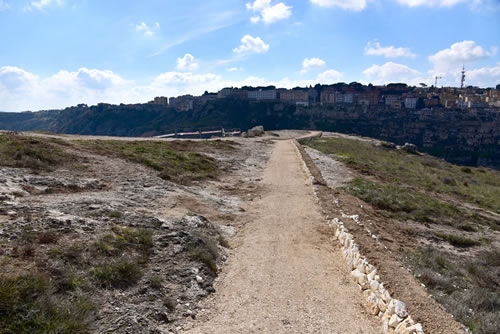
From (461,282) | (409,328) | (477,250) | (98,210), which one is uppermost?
(98,210)

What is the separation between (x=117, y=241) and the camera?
9.26 meters

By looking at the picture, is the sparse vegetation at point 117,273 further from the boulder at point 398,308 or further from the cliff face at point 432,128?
the cliff face at point 432,128

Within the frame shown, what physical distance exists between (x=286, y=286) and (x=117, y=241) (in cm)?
502

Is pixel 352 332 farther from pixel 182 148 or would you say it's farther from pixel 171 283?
pixel 182 148

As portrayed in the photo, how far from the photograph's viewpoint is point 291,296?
8.39m

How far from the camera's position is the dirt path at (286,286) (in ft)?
23.7

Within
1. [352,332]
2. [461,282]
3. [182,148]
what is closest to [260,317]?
[352,332]

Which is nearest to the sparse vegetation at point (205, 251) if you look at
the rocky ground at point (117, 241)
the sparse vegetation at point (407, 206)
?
the rocky ground at point (117, 241)

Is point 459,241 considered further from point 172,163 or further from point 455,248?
point 172,163

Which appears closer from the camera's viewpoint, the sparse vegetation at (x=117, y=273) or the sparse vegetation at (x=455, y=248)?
the sparse vegetation at (x=117, y=273)

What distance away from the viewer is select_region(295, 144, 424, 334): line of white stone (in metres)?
6.53

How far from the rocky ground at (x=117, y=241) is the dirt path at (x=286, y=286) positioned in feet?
2.43

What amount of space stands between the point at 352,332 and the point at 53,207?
1014cm

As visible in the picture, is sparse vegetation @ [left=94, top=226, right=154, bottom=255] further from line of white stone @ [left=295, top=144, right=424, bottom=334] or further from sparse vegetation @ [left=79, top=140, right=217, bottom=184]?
sparse vegetation @ [left=79, top=140, right=217, bottom=184]
